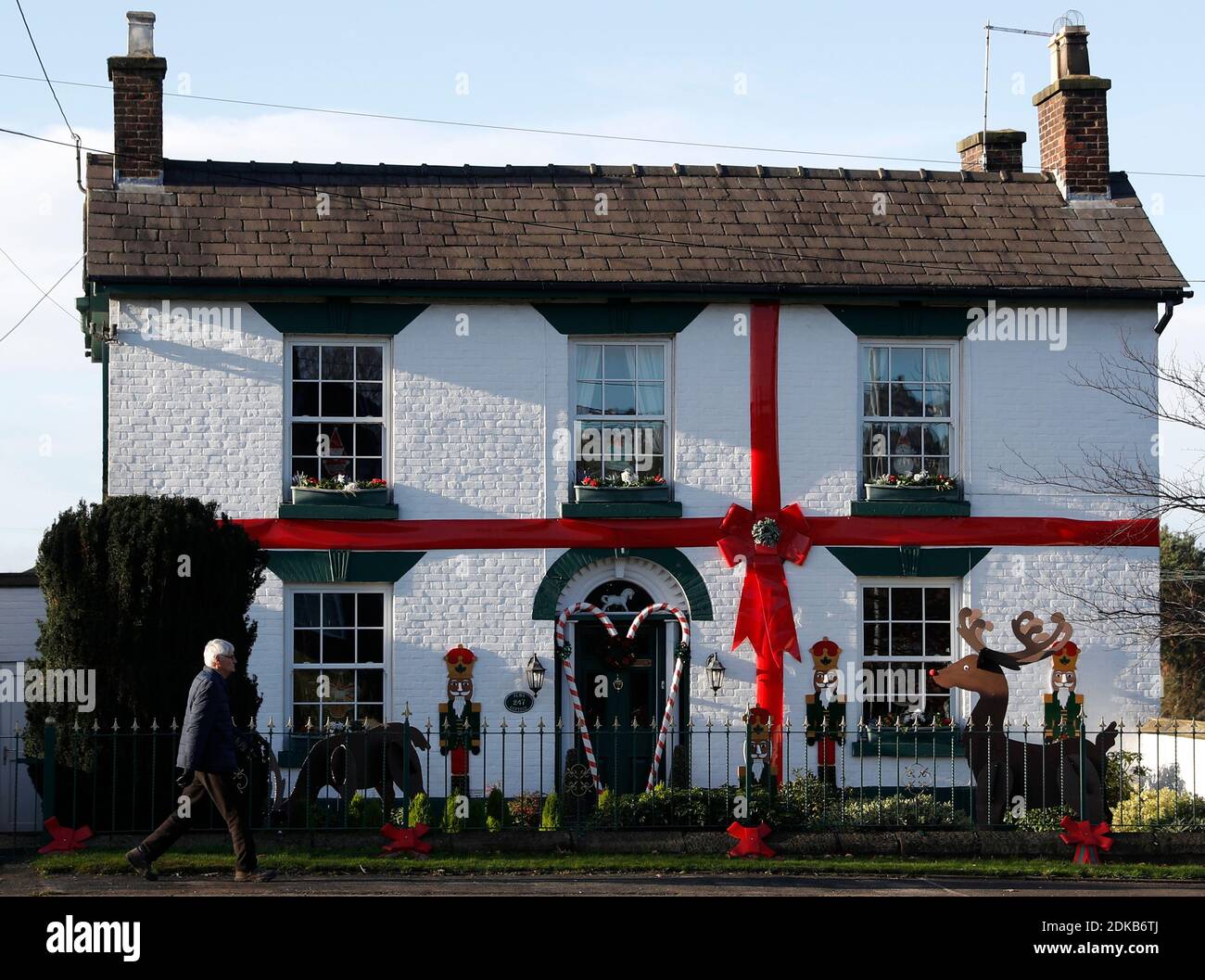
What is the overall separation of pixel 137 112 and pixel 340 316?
3.48m

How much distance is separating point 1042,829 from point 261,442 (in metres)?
8.97

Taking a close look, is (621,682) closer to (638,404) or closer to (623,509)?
(623,509)

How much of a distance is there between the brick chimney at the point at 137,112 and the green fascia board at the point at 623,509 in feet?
19.9

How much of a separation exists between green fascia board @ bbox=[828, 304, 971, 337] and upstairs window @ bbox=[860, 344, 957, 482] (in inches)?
7.8

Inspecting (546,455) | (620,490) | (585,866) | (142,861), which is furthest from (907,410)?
(142,861)

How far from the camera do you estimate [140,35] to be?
18.3 meters

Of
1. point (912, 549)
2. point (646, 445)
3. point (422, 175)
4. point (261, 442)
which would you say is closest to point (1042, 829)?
point (912, 549)

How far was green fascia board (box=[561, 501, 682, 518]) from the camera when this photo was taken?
17.6 meters

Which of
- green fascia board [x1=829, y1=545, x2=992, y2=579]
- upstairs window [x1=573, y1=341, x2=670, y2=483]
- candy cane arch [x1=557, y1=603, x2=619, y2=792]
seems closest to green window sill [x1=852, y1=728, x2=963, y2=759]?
green fascia board [x1=829, y1=545, x2=992, y2=579]

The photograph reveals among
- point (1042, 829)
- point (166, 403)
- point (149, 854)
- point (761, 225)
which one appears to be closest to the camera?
point (149, 854)

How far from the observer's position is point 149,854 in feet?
38.4

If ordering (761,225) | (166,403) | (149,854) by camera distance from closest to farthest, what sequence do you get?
(149,854)
(166,403)
(761,225)

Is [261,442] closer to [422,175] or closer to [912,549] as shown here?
[422,175]

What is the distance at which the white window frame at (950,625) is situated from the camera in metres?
17.9
